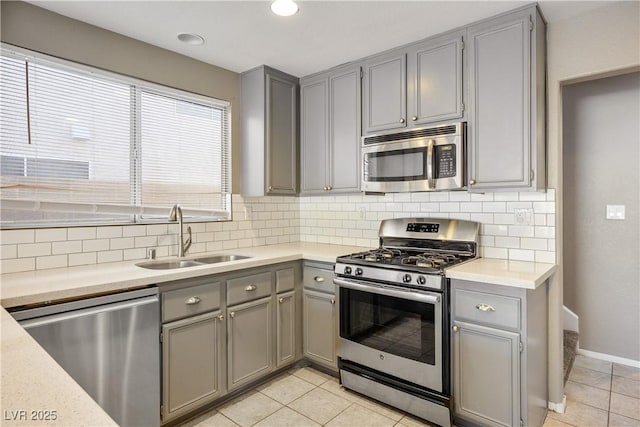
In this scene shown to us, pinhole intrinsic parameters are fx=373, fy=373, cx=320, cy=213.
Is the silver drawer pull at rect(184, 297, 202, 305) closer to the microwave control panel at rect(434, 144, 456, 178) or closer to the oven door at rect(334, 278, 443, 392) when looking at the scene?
the oven door at rect(334, 278, 443, 392)

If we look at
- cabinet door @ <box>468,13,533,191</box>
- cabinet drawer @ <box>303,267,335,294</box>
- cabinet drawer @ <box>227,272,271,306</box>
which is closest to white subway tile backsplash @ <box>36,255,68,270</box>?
cabinet drawer @ <box>227,272,271,306</box>

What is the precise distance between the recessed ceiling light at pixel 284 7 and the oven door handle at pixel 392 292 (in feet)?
5.68

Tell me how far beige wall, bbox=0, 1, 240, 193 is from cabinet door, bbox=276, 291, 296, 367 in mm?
1080

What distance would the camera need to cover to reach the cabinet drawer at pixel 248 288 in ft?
8.06

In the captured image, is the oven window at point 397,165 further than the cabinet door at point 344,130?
No

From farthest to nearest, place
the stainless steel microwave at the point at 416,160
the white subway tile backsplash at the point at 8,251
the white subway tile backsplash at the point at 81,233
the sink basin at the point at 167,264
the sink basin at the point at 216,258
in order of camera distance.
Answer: the sink basin at the point at 216,258 → the sink basin at the point at 167,264 → the stainless steel microwave at the point at 416,160 → the white subway tile backsplash at the point at 81,233 → the white subway tile backsplash at the point at 8,251

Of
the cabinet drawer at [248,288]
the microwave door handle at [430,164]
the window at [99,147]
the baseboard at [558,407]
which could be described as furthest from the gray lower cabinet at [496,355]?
the window at [99,147]

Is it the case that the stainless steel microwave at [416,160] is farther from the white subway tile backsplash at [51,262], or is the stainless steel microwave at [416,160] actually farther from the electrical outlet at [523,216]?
the white subway tile backsplash at [51,262]

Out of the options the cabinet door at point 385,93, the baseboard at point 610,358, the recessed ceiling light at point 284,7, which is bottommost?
the baseboard at point 610,358

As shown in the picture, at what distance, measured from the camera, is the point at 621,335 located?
299cm

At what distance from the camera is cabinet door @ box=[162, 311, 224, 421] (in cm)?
212

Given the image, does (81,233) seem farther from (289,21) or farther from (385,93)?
(385,93)

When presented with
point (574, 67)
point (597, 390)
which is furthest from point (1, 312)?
point (597, 390)

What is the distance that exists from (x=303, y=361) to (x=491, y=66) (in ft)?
8.32
